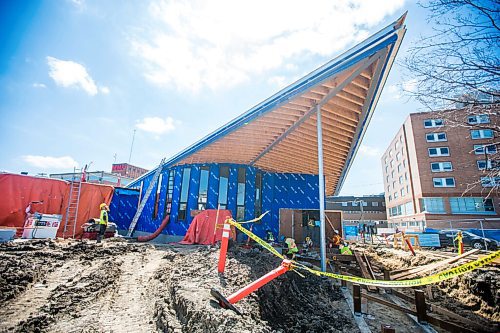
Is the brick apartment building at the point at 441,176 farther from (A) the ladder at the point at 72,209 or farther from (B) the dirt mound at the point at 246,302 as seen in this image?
(A) the ladder at the point at 72,209

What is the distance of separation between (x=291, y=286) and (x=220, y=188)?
28.5 ft

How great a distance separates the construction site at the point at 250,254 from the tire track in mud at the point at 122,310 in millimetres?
28

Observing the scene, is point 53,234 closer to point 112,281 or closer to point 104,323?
point 112,281

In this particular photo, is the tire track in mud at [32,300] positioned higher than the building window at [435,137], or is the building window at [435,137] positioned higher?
the building window at [435,137]

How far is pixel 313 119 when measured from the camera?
8.59 m

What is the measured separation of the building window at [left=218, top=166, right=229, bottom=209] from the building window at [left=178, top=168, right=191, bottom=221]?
1.89m

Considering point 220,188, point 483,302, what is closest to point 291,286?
point 483,302

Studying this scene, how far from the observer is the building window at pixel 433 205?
32188mm

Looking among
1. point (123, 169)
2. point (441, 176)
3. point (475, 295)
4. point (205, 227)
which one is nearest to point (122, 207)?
point (205, 227)

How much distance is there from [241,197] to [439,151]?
3594 cm

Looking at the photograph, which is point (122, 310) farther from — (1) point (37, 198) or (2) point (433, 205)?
(2) point (433, 205)

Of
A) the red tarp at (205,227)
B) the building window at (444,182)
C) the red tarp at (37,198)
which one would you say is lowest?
the red tarp at (205,227)

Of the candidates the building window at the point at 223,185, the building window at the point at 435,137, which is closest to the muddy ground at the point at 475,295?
the building window at the point at 223,185

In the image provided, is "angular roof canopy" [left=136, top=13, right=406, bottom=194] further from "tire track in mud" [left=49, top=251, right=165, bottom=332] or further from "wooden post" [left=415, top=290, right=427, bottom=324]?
"tire track in mud" [left=49, top=251, right=165, bottom=332]
